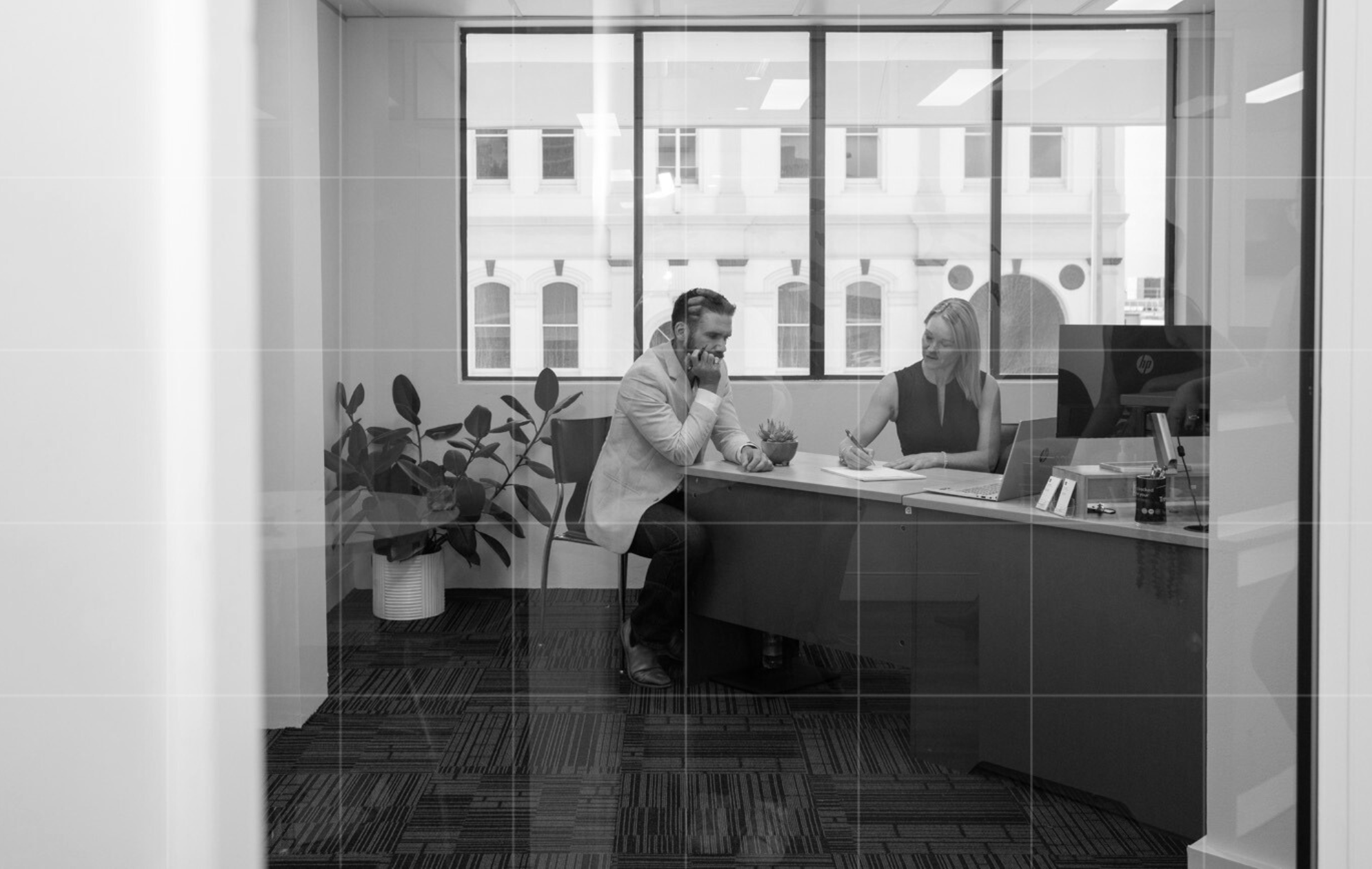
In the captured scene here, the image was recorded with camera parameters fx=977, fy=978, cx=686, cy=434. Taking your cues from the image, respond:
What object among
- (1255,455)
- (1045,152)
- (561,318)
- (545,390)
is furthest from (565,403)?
(1255,455)

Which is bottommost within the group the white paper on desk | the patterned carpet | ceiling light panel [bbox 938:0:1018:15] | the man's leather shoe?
the patterned carpet

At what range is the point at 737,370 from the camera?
1785mm

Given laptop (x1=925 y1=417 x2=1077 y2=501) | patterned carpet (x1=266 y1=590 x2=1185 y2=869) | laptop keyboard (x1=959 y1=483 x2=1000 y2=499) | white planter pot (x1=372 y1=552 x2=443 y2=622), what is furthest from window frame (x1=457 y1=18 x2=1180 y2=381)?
patterned carpet (x1=266 y1=590 x2=1185 y2=869)

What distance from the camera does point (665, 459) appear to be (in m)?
1.82

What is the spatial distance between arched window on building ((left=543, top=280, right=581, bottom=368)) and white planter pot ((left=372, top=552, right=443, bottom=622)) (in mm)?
453

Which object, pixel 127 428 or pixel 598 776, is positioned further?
pixel 598 776

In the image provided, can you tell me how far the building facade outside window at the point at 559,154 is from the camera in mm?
1786

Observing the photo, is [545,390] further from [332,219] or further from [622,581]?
[332,219]

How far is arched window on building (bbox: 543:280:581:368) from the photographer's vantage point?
5.88 ft

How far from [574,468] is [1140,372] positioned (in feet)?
3.50

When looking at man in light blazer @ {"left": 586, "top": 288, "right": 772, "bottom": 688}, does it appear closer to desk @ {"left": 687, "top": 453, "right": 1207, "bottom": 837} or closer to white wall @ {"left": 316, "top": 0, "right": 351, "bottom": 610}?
desk @ {"left": 687, "top": 453, "right": 1207, "bottom": 837}

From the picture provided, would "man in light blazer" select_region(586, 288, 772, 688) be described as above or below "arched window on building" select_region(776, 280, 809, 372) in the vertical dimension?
below

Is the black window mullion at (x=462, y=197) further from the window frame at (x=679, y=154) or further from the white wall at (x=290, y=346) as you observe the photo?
the window frame at (x=679, y=154)

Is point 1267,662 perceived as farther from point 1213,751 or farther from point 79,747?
point 79,747
